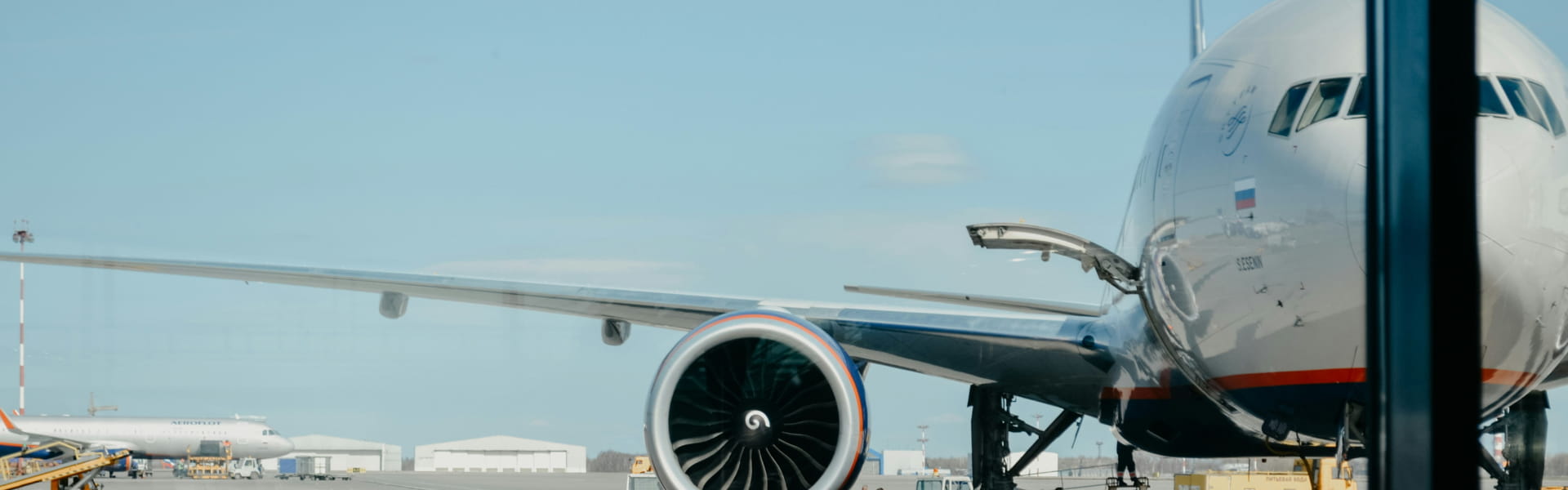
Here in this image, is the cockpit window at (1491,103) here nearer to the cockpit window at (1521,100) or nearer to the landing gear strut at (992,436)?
the cockpit window at (1521,100)

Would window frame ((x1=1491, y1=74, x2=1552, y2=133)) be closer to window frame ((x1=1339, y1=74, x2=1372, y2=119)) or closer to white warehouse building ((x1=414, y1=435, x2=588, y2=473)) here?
window frame ((x1=1339, y1=74, x2=1372, y2=119))

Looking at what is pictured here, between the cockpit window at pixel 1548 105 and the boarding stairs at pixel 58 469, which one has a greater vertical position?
the cockpit window at pixel 1548 105

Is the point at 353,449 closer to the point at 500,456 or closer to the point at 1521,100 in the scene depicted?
the point at 500,456

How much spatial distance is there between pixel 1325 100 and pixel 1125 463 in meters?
4.88

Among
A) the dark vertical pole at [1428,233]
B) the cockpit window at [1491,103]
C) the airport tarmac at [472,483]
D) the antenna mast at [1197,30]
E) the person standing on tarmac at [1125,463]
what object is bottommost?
the airport tarmac at [472,483]

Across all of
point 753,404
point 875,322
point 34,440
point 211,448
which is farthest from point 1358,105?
point 211,448

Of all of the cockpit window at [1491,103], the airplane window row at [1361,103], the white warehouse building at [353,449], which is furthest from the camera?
the white warehouse building at [353,449]

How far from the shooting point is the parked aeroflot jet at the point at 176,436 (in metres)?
32.6

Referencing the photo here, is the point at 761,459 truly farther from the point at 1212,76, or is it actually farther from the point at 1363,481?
the point at 1363,481

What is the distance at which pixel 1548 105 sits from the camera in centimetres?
505

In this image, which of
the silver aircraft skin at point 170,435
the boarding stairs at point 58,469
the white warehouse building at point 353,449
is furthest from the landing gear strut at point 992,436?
the silver aircraft skin at point 170,435

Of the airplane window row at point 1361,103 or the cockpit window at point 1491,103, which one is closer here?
the cockpit window at point 1491,103

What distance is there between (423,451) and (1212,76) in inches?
211

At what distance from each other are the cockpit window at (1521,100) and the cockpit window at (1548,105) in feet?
0.06
